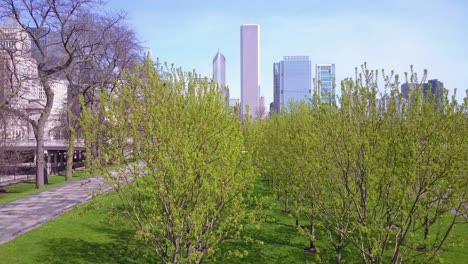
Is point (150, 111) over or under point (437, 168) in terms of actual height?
over

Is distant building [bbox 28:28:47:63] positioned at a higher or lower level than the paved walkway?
higher

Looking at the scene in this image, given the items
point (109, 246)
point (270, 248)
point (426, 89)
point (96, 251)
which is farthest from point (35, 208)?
point (426, 89)

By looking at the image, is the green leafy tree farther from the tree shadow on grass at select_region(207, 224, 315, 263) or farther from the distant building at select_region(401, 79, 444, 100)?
the distant building at select_region(401, 79, 444, 100)

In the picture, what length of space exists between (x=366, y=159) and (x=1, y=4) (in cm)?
2002

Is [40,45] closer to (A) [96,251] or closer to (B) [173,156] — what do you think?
(A) [96,251]

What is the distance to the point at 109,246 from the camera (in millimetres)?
12812

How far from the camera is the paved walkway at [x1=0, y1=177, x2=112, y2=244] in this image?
13.5 meters

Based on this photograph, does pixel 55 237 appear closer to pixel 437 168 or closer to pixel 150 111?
pixel 150 111

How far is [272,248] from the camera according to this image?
1447cm

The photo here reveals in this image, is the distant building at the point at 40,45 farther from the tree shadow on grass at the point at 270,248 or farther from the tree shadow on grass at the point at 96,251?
the tree shadow on grass at the point at 270,248

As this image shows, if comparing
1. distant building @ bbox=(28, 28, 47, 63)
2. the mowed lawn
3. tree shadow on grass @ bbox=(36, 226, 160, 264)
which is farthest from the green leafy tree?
distant building @ bbox=(28, 28, 47, 63)

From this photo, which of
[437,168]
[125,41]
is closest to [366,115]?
[437,168]

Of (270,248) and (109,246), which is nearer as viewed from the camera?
(109,246)

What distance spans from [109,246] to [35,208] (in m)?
5.96
